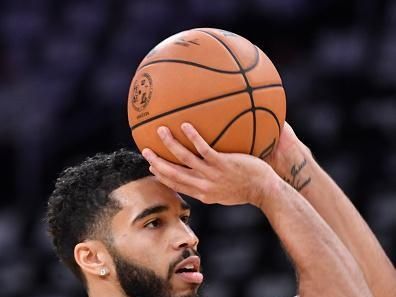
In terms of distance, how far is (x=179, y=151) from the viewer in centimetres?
275

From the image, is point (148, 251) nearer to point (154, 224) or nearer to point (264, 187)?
point (154, 224)

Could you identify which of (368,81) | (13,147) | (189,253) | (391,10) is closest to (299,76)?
(368,81)

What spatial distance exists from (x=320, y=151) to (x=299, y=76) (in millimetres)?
676

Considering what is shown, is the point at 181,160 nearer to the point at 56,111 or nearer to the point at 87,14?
the point at 56,111

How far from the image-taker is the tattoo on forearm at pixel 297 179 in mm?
3402

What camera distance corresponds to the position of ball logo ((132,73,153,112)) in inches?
113

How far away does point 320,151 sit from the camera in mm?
7234

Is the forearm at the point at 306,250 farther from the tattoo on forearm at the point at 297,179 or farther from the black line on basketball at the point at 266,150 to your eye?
the tattoo on forearm at the point at 297,179

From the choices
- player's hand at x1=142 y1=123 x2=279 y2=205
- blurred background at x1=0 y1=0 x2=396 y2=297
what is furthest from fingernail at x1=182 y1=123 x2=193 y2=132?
blurred background at x1=0 y1=0 x2=396 y2=297

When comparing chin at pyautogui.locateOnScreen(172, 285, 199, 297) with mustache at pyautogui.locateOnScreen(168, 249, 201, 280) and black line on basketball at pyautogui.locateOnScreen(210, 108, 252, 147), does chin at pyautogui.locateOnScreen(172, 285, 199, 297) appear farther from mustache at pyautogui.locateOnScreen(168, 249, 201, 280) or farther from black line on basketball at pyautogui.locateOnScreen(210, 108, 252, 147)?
black line on basketball at pyautogui.locateOnScreen(210, 108, 252, 147)

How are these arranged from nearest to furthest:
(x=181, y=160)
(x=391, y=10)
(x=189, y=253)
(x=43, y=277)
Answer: (x=181, y=160), (x=189, y=253), (x=43, y=277), (x=391, y=10)

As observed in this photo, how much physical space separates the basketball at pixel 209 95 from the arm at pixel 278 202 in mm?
53

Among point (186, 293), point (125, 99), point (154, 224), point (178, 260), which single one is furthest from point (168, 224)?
point (125, 99)

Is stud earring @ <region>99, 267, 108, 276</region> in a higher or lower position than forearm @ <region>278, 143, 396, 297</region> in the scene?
→ lower
